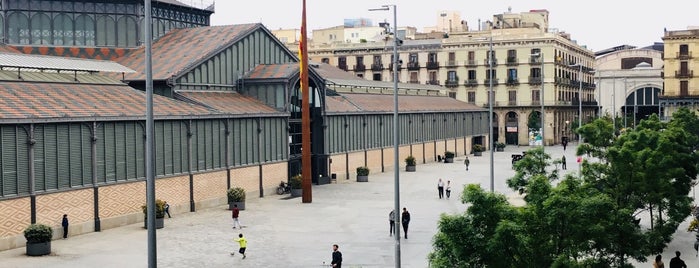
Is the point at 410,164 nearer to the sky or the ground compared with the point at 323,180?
nearer to the sky

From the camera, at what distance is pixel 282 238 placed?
4191 centimetres

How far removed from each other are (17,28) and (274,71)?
19801 millimetres

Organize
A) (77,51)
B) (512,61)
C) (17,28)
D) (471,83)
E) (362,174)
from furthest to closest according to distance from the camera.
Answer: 1. (471,83)
2. (512,61)
3. (362,174)
4. (77,51)
5. (17,28)

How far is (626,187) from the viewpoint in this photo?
3372 cm

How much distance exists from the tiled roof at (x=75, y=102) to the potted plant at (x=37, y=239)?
5632mm

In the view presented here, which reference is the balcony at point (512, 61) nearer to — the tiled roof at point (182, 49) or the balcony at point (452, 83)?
the balcony at point (452, 83)

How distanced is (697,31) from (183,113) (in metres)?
76.4

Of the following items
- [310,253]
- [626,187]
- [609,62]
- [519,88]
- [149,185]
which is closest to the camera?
[149,185]

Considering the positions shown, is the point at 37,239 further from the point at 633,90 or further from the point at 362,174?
the point at 633,90

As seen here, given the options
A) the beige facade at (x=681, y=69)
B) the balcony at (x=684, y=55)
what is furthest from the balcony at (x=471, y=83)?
the balcony at (x=684, y=55)

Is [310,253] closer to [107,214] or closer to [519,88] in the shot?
[107,214]

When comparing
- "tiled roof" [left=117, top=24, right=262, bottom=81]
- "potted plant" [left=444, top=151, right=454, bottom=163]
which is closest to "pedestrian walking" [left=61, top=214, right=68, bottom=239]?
"tiled roof" [left=117, top=24, right=262, bottom=81]

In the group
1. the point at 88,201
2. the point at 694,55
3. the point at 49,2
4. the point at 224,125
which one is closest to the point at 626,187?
the point at 88,201

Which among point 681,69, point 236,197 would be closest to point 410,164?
point 236,197
